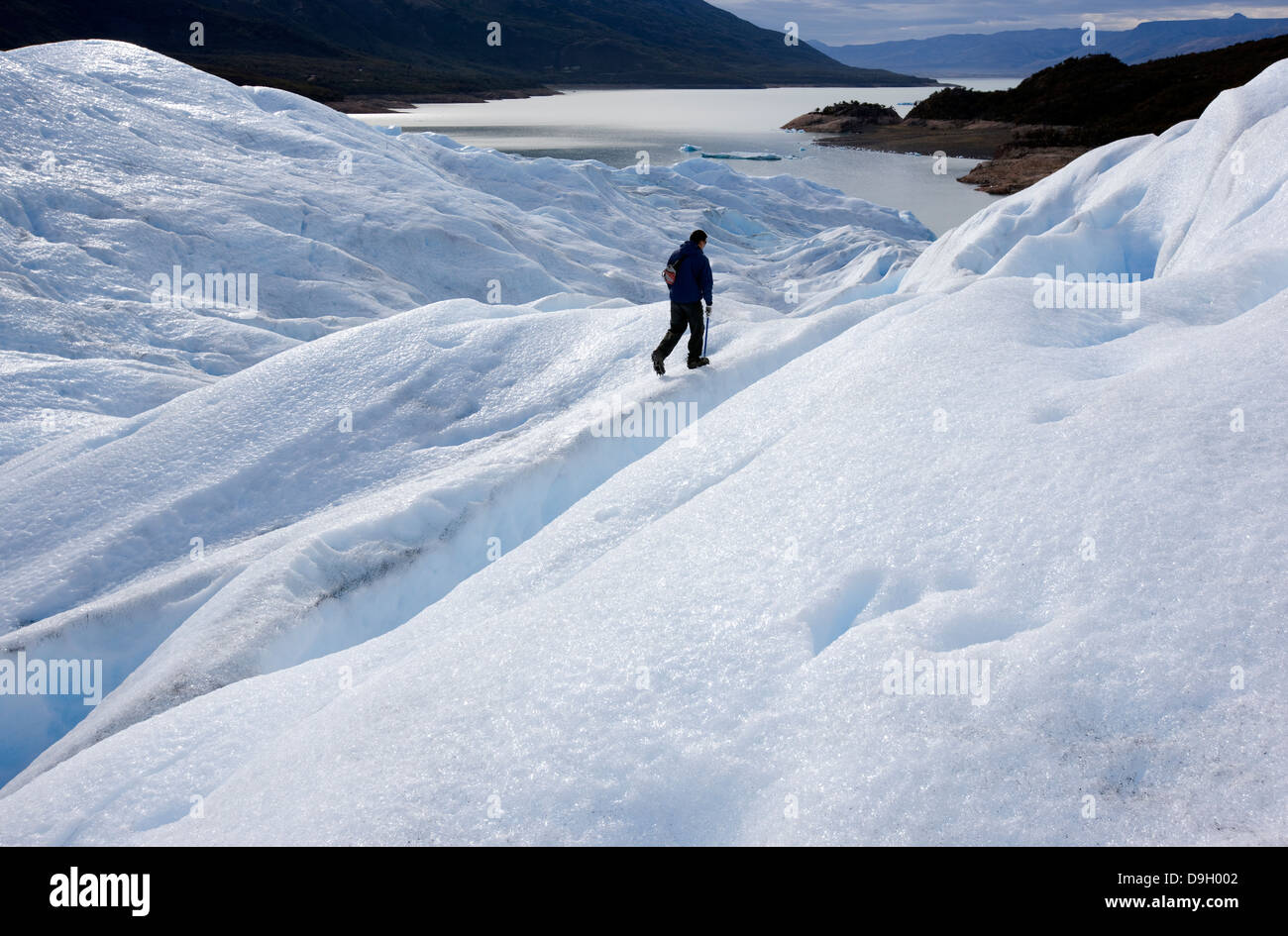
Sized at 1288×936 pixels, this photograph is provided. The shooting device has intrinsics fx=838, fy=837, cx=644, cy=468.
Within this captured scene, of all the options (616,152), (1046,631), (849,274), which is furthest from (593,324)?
(616,152)

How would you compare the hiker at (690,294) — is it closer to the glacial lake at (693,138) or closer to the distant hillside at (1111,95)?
the glacial lake at (693,138)

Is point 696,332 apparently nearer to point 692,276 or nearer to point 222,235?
point 692,276

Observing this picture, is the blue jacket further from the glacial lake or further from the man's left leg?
the glacial lake

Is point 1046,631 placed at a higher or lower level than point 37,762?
higher

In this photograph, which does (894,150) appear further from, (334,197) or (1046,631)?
(1046,631)

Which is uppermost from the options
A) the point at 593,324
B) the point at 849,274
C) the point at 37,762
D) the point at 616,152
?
the point at 616,152

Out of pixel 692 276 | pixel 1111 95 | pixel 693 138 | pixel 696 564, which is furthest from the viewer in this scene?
pixel 693 138

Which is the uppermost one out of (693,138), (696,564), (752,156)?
(693,138)

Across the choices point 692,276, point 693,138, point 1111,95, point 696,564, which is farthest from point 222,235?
point 1111,95
